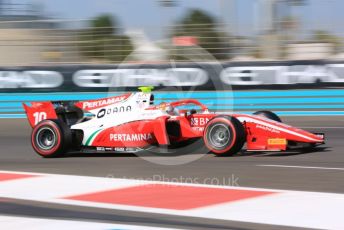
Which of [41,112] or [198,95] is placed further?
[198,95]

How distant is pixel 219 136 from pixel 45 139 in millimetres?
2380

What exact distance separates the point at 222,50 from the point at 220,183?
1012 cm

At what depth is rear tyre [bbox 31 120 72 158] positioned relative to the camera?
8820 millimetres

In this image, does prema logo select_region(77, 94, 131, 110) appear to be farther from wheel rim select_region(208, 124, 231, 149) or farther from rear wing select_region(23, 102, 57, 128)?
wheel rim select_region(208, 124, 231, 149)

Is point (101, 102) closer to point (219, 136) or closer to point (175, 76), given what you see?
point (219, 136)

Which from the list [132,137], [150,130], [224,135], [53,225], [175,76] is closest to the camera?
[53,225]

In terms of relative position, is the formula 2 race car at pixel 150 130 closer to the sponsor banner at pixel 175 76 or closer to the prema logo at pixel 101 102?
the prema logo at pixel 101 102

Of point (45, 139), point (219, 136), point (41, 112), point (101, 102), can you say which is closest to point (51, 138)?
point (45, 139)

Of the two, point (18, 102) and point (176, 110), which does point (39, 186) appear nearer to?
point (176, 110)

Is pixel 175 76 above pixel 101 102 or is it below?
above

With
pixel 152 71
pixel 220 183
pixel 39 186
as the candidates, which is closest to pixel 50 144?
pixel 39 186

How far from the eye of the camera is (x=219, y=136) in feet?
27.3

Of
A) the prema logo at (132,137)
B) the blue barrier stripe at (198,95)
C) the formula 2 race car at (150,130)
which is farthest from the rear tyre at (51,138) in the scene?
the blue barrier stripe at (198,95)

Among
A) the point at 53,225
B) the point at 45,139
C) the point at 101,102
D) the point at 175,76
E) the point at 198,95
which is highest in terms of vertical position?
the point at 175,76
